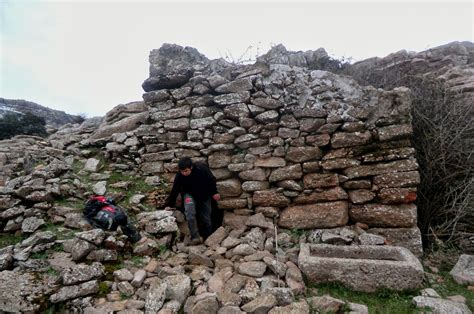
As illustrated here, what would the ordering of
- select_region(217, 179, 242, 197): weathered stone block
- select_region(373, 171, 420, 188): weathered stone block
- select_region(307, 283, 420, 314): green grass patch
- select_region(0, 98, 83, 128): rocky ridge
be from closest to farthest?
select_region(307, 283, 420, 314): green grass patch < select_region(373, 171, 420, 188): weathered stone block < select_region(217, 179, 242, 197): weathered stone block < select_region(0, 98, 83, 128): rocky ridge

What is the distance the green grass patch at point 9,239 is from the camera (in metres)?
3.49

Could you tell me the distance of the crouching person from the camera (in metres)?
3.64

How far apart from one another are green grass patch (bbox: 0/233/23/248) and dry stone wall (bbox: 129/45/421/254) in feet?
6.38

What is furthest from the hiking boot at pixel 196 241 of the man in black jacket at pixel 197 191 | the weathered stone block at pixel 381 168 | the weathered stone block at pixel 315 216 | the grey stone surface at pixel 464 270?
the grey stone surface at pixel 464 270

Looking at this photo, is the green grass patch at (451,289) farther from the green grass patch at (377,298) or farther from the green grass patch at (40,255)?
the green grass patch at (40,255)

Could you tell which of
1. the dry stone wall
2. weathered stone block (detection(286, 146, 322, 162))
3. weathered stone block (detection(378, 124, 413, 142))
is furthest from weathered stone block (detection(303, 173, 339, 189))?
weathered stone block (detection(378, 124, 413, 142))

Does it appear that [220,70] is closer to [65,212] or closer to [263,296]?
[65,212]

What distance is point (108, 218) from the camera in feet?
12.0

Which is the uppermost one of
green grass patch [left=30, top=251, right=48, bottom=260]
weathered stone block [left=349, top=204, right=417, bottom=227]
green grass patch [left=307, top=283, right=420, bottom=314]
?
green grass patch [left=30, top=251, right=48, bottom=260]

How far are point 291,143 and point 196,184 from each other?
5.08ft

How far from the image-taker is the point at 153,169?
4824 millimetres

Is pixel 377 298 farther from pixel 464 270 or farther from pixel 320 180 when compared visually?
pixel 320 180

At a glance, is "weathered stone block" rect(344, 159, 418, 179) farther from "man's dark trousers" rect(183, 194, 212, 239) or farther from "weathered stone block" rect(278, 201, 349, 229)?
"man's dark trousers" rect(183, 194, 212, 239)

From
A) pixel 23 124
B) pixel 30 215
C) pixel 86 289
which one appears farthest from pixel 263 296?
pixel 23 124
